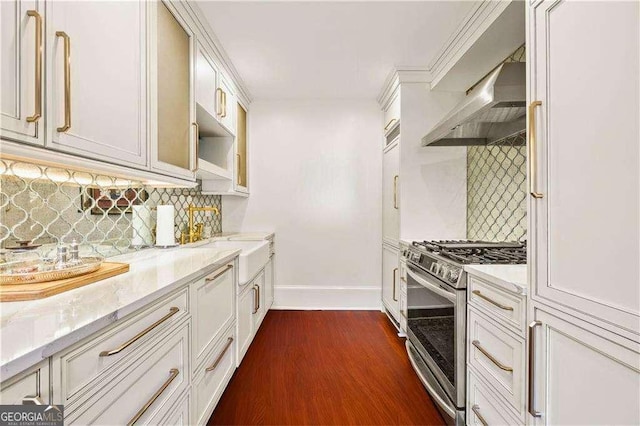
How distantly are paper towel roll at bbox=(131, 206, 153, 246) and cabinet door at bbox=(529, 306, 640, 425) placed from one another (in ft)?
6.59

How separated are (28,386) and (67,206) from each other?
968mm

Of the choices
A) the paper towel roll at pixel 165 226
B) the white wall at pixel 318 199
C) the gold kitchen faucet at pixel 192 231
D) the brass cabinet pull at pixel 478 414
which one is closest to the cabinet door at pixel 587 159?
the brass cabinet pull at pixel 478 414

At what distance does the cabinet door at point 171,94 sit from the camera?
4.29ft

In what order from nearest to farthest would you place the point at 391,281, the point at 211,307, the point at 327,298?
the point at 211,307
the point at 391,281
the point at 327,298

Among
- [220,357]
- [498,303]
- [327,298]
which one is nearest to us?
[498,303]

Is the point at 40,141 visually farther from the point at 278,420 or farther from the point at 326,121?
the point at 326,121

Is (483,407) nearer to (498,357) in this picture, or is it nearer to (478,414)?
(478,414)

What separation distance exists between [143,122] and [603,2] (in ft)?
5.34

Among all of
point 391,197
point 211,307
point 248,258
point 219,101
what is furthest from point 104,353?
point 391,197

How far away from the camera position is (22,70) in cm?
72

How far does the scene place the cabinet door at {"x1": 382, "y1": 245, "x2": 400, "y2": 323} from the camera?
2574 mm

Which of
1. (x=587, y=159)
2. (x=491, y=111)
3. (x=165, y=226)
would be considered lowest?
(x=165, y=226)

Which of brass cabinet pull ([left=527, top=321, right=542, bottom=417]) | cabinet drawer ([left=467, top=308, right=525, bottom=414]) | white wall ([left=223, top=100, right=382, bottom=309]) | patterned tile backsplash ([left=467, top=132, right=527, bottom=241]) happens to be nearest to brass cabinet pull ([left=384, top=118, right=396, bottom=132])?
white wall ([left=223, top=100, right=382, bottom=309])

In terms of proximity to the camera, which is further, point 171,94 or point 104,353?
point 171,94
